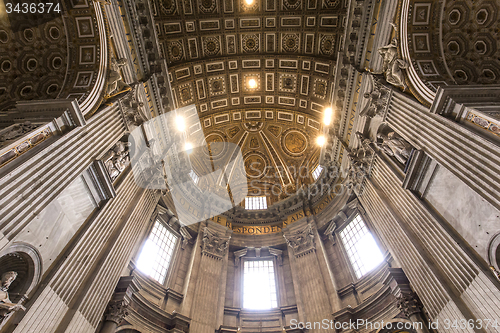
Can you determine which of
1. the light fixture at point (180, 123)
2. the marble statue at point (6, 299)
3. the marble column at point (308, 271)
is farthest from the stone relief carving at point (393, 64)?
the marble statue at point (6, 299)

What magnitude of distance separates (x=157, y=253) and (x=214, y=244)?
4.02 m

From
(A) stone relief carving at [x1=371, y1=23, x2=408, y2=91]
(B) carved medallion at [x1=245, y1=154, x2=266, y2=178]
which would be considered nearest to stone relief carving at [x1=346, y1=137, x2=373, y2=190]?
(A) stone relief carving at [x1=371, y1=23, x2=408, y2=91]

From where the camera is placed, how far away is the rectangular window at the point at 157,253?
13.9 metres

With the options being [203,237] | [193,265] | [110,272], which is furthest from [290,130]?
[110,272]

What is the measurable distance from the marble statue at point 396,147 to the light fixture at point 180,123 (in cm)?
1245

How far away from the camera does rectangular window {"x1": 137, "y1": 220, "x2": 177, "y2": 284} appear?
13.9 meters

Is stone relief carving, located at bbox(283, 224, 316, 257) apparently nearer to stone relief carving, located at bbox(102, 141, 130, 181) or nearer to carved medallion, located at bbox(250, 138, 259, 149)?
carved medallion, located at bbox(250, 138, 259, 149)

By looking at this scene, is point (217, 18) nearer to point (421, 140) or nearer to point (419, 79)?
point (419, 79)

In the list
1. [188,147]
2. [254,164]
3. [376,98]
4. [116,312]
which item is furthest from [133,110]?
[254,164]

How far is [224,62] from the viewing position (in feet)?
65.9


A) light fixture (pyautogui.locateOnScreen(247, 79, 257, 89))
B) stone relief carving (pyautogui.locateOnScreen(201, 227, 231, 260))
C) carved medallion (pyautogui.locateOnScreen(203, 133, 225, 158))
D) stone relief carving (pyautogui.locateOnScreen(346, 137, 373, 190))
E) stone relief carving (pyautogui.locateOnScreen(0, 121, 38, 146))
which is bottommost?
stone relief carving (pyautogui.locateOnScreen(0, 121, 38, 146))

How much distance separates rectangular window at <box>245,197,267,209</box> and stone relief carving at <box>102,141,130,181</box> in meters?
13.7

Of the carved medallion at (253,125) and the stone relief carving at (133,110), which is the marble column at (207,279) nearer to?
the stone relief carving at (133,110)

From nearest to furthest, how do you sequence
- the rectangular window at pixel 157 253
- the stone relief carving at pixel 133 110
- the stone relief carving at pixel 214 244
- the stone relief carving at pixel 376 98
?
the stone relief carving at pixel 133 110 < the stone relief carving at pixel 376 98 < the rectangular window at pixel 157 253 < the stone relief carving at pixel 214 244
